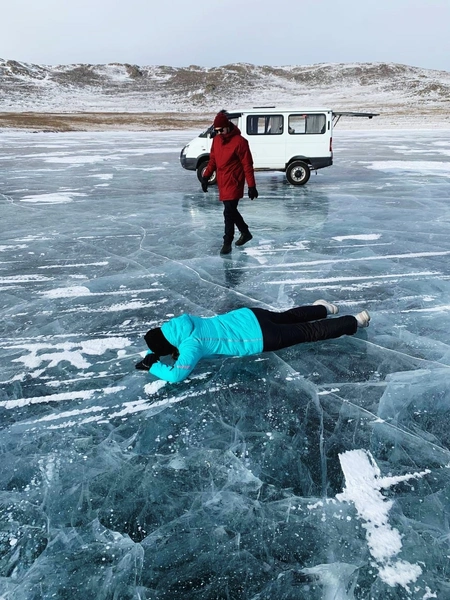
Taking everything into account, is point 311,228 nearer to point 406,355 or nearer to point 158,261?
point 158,261

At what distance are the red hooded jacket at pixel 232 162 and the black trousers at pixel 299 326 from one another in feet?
8.27

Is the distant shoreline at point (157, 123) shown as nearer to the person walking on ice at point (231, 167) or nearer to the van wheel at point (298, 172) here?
the van wheel at point (298, 172)

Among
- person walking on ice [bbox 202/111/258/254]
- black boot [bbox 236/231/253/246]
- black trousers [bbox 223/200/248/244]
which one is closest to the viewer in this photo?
person walking on ice [bbox 202/111/258/254]

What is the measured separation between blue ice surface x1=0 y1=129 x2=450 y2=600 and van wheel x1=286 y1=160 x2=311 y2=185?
16.2 ft

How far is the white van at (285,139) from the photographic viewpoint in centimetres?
1020

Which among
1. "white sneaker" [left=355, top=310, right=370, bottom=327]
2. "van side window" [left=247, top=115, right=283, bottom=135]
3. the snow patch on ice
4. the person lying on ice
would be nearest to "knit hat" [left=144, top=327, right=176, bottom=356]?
the person lying on ice

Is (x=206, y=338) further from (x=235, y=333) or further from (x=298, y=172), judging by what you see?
(x=298, y=172)

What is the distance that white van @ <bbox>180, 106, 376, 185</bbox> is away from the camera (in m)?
10.2

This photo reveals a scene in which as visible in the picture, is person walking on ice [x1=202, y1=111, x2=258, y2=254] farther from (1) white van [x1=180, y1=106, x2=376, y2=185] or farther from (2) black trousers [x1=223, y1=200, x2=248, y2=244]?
(1) white van [x1=180, y1=106, x2=376, y2=185]

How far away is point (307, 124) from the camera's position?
10.3 m

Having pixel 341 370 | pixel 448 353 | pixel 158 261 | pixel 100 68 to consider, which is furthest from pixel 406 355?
pixel 100 68

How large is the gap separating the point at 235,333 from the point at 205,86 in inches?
5864

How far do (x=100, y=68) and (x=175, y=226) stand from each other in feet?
629

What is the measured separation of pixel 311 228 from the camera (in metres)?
7.23
